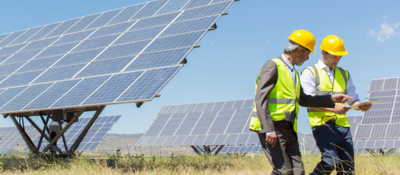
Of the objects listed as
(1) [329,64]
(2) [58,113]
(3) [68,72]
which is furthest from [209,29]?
(1) [329,64]

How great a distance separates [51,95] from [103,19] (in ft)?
21.6

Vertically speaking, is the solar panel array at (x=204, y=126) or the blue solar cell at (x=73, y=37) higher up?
the blue solar cell at (x=73, y=37)

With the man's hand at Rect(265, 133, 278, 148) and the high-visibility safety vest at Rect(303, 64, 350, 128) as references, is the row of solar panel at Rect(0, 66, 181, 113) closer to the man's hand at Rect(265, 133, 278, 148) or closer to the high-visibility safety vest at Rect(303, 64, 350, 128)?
the high-visibility safety vest at Rect(303, 64, 350, 128)

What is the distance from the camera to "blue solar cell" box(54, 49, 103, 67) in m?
10.3

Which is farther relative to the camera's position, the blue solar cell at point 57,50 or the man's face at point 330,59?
the blue solar cell at point 57,50

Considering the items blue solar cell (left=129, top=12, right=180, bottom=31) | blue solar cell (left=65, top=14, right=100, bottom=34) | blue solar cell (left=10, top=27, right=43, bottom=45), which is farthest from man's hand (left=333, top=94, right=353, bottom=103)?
blue solar cell (left=10, top=27, right=43, bottom=45)

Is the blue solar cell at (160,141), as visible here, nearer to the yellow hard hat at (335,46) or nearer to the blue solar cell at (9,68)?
the blue solar cell at (9,68)

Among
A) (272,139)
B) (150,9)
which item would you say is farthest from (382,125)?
(272,139)

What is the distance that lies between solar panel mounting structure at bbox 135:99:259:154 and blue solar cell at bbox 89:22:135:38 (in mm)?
6644

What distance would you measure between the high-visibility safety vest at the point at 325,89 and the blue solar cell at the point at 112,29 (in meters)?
8.58

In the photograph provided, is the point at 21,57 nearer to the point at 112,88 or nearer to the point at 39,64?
the point at 39,64

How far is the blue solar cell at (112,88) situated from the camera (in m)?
7.44

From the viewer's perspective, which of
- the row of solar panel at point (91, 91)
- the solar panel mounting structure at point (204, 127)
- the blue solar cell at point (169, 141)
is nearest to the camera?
the row of solar panel at point (91, 91)

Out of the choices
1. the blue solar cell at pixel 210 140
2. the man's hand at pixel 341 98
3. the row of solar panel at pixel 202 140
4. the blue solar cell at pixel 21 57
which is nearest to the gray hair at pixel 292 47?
the man's hand at pixel 341 98
